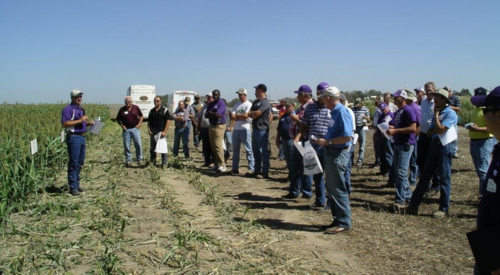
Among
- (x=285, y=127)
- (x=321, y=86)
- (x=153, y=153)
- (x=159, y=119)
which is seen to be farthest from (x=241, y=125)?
(x=321, y=86)

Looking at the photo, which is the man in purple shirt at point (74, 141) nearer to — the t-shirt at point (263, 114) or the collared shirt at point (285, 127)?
the t-shirt at point (263, 114)

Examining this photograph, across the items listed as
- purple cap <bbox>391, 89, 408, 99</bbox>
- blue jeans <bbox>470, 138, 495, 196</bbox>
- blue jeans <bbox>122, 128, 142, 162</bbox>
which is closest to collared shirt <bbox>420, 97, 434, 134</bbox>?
A: purple cap <bbox>391, 89, 408, 99</bbox>

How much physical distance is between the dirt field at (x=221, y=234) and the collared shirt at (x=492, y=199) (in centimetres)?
216

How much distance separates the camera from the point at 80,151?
797cm

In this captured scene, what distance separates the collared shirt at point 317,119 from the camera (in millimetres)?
6613

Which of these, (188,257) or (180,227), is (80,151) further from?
(188,257)

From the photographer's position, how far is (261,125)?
31.4ft

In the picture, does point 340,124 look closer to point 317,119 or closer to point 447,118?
point 317,119

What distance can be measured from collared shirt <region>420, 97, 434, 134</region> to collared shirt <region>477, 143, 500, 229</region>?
16.5 ft

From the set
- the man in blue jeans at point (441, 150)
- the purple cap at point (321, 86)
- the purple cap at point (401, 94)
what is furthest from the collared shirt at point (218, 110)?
the man in blue jeans at point (441, 150)

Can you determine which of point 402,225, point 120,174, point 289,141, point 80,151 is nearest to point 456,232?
point 402,225

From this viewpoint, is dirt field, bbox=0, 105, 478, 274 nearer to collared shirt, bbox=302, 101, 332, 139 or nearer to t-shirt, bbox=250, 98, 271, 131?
collared shirt, bbox=302, 101, 332, 139

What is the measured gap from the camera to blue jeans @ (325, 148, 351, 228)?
555 centimetres

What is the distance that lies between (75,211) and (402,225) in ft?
16.8
